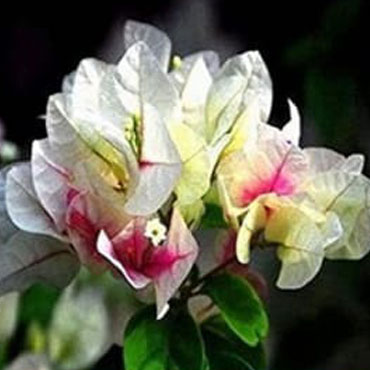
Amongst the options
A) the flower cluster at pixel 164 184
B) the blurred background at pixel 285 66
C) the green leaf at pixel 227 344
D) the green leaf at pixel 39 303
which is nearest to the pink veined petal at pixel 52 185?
the flower cluster at pixel 164 184

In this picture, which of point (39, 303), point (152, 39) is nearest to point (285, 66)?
point (39, 303)

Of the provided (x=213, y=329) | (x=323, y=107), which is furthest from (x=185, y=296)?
(x=323, y=107)

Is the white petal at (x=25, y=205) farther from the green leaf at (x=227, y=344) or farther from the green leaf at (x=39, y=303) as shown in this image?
the green leaf at (x=39, y=303)

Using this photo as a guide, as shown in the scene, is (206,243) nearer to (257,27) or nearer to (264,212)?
(264,212)

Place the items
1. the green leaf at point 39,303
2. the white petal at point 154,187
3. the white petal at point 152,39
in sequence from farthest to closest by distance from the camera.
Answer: the green leaf at point 39,303 → the white petal at point 152,39 → the white petal at point 154,187

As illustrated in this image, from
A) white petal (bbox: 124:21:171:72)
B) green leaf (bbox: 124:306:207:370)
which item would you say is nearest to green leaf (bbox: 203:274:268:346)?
green leaf (bbox: 124:306:207:370)

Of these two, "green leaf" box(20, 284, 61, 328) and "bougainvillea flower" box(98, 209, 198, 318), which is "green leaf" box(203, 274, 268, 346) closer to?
"bougainvillea flower" box(98, 209, 198, 318)
